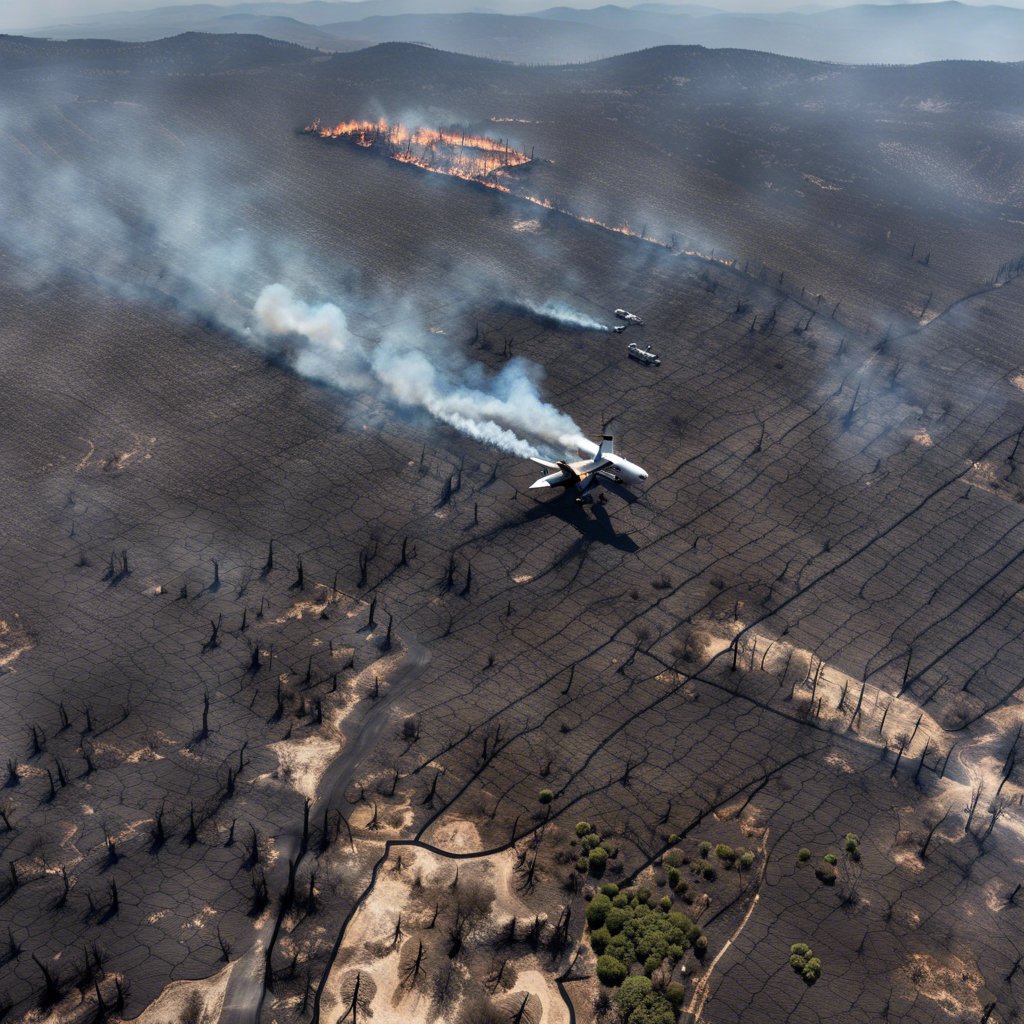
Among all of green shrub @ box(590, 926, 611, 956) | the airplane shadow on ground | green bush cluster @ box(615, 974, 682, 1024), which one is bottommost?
the airplane shadow on ground

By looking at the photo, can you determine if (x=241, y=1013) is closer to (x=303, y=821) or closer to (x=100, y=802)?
(x=303, y=821)

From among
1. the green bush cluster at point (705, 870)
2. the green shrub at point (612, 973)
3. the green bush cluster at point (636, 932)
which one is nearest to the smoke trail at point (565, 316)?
the green bush cluster at point (705, 870)

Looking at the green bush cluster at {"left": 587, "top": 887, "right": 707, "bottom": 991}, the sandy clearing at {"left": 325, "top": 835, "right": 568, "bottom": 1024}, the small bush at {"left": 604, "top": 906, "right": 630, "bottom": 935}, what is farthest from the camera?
the small bush at {"left": 604, "top": 906, "right": 630, "bottom": 935}

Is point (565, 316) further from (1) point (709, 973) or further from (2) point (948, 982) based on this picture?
(2) point (948, 982)

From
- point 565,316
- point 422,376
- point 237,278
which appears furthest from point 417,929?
point 237,278

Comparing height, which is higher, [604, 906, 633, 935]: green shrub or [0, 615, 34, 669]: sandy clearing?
[604, 906, 633, 935]: green shrub

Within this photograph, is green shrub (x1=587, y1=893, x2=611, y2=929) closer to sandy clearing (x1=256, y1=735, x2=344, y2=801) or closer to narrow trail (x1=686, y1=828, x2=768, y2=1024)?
narrow trail (x1=686, y1=828, x2=768, y2=1024)

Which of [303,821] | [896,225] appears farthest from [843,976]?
[896,225]

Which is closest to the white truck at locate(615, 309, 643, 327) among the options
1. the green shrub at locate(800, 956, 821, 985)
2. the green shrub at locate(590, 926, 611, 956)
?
the green shrub at locate(590, 926, 611, 956)
